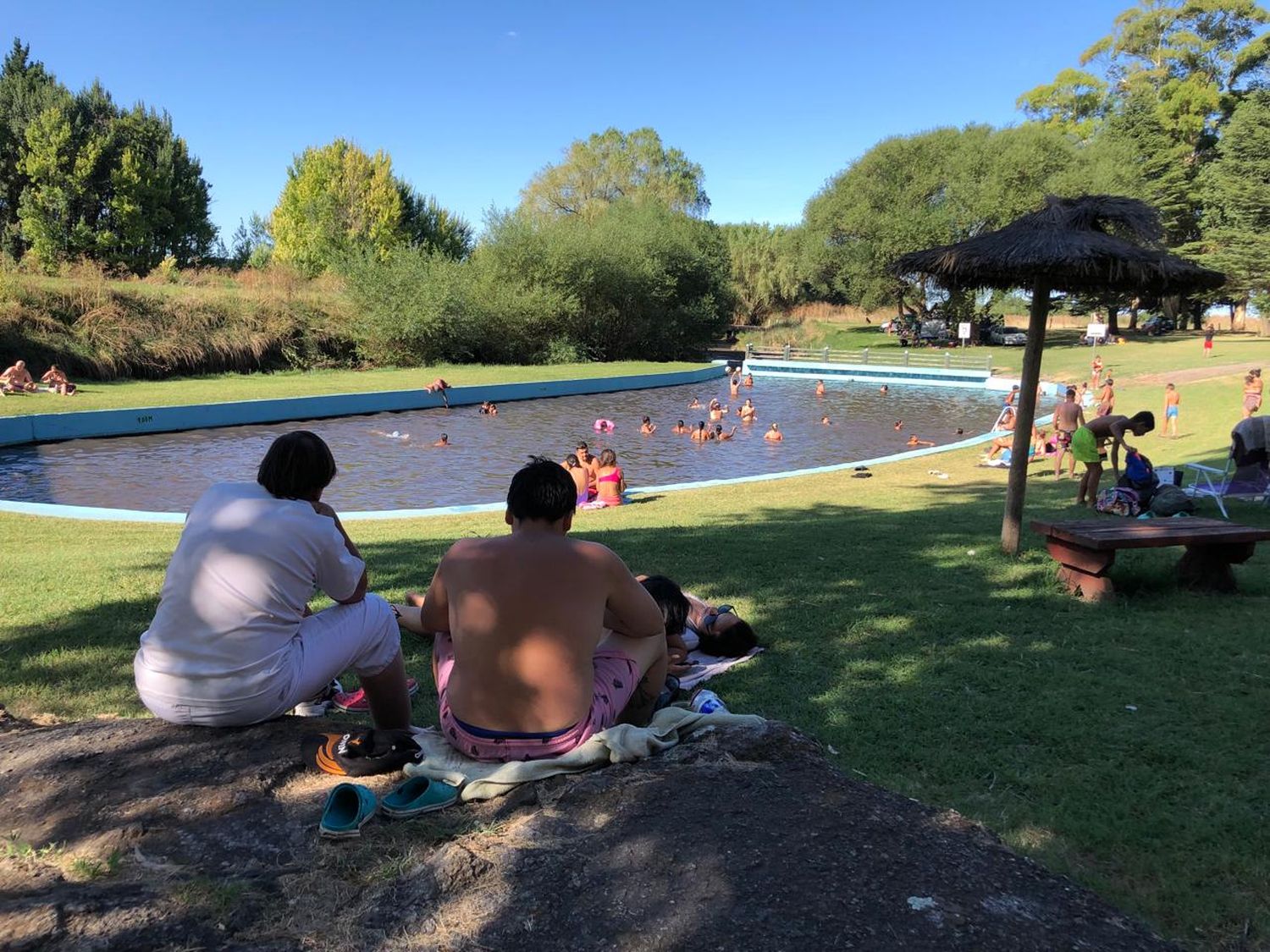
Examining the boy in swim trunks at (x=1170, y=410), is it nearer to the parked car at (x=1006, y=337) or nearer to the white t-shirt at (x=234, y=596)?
the white t-shirt at (x=234, y=596)

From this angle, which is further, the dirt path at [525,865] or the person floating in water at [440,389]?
the person floating in water at [440,389]

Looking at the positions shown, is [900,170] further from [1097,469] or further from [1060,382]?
[1097,469]

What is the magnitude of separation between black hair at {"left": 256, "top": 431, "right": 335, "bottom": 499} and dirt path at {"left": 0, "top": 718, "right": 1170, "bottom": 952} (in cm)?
91

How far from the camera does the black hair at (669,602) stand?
4496 mm

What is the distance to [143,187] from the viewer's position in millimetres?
43281

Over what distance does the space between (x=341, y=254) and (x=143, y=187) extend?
1386 centimetres

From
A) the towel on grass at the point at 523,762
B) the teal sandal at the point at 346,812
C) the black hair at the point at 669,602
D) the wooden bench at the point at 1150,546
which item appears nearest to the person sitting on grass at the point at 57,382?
the black hair at the point at 669,602

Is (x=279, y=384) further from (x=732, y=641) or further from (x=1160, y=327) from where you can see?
(x=1160, y=327)

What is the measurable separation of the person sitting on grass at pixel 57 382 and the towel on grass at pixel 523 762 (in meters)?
23.9

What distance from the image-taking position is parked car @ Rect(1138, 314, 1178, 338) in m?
50.0

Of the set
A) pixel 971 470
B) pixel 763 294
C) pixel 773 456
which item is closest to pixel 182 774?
pixel 971 470

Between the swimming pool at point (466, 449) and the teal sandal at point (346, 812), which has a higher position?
the teal sandal at point (346, 812)

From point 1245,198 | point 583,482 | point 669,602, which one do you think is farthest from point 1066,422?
point 1245,198

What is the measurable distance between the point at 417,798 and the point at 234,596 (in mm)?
898
